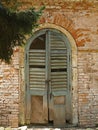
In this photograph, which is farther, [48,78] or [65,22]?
[48,78]

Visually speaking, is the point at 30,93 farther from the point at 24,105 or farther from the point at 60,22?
the point at 60,22

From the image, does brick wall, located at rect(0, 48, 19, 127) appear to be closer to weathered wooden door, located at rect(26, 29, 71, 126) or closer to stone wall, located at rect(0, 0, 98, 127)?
stone wall, located at rect(0, 0, 98, 127)

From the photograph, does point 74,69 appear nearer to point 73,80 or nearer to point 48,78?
point 73,80

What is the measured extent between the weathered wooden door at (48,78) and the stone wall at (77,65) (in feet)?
0.65

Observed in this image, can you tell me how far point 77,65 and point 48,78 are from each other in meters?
0.75

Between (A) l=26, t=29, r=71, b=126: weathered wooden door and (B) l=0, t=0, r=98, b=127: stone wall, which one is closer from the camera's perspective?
(B) l=0, t=0, r=98, b=127: stone wall

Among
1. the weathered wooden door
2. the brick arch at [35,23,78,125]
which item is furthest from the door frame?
the weathered wooden door

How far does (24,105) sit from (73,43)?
6.11 feet

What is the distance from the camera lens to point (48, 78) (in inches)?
374

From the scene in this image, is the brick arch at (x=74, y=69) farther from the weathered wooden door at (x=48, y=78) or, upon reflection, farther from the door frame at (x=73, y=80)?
the weathered wooden door at (x=48, y=78)

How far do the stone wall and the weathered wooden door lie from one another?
0.20 metres

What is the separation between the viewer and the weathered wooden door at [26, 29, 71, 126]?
31.1 feet

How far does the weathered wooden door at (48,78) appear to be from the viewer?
949cm

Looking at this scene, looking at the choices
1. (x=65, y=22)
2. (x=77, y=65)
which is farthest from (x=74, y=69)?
(x=65, y=22)
